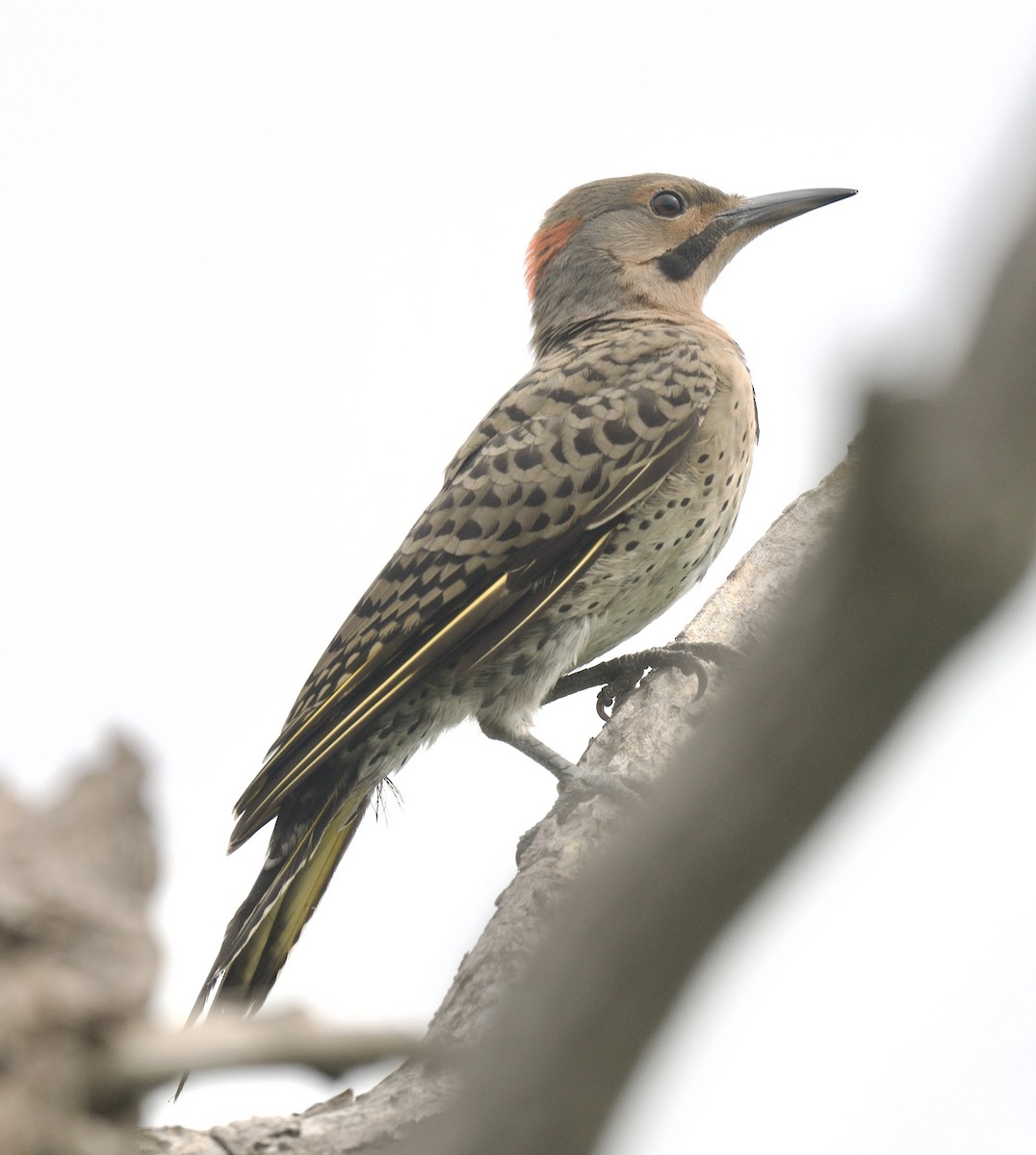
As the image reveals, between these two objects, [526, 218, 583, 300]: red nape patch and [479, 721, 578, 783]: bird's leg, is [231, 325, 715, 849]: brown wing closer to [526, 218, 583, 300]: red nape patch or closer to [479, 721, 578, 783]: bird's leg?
[479, 721, 578, 783]: bird's leg

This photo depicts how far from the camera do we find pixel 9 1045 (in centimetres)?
203

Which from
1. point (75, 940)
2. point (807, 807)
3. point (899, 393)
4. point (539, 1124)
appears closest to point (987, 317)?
point (899, 393)

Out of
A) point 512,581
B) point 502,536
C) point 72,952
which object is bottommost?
point 512,581

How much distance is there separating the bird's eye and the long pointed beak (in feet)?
0.68

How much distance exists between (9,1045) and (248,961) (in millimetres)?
3351

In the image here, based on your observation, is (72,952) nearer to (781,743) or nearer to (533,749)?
(781,743)

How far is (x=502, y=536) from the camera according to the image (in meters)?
6.07

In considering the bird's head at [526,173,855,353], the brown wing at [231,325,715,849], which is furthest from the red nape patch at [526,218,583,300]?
the brown wing at [231,325,715,849]

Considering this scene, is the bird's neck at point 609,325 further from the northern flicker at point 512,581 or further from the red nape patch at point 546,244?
the red nape patch at point 546,244

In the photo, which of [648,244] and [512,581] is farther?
[648,244]

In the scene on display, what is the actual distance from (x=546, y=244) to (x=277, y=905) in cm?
444

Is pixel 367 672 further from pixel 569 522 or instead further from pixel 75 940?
pixel 75 940

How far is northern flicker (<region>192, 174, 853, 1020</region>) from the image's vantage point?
5.60m

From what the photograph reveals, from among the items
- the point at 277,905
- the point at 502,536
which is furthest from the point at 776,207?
the point at 277,905
